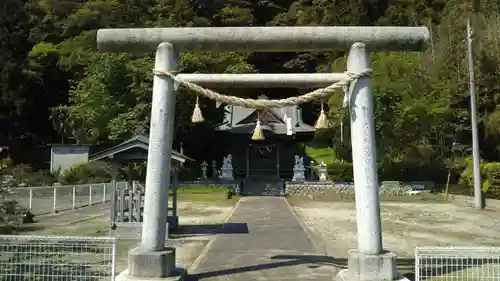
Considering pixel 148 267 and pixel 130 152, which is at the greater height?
pixel 130 152

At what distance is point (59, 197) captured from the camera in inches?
736

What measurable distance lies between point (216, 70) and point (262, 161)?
754 cm

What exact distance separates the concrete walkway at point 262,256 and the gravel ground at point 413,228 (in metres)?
0.73

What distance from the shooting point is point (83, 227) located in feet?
46.8

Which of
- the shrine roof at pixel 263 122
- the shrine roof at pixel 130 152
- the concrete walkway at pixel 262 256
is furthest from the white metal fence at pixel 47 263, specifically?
the shrine roof at pixel 263 122

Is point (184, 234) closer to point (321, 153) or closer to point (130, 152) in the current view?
point (130, 152)

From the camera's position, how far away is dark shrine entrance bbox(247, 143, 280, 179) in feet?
112

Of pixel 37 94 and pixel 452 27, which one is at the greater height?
pixel 452 27

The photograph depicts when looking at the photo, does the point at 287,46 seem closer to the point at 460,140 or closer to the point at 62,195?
the point at 62,195

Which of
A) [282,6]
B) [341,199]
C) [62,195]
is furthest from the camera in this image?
[282,6]

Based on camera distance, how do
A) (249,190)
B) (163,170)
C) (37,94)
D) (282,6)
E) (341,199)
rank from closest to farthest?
(163,170)
(341,199)
(249,190)
(37,94)
(282,6)

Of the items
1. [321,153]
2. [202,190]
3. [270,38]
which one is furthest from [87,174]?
[270,38]

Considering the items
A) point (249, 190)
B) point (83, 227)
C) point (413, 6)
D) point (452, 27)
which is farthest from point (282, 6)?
point (83, 227)

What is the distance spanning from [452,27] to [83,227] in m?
26.9
